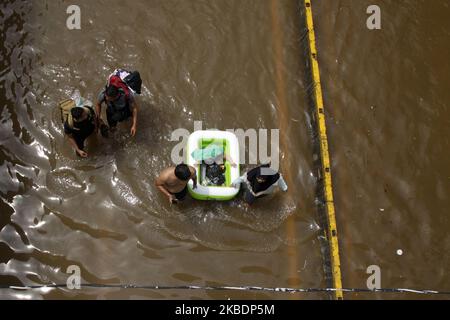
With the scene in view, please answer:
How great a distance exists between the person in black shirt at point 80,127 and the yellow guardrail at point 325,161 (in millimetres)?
3020

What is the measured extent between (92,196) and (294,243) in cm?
266

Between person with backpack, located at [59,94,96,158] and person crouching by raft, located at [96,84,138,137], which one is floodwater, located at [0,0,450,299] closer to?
person crouching by raft, located at [96,84,138,137]

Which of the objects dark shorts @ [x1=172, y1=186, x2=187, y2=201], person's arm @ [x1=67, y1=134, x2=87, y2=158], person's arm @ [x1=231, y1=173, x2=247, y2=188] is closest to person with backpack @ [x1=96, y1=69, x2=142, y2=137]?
person's arm @ [x1=67, y1=134, x2=87, y2=158]

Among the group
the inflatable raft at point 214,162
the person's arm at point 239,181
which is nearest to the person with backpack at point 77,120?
the inflatable raft at point 214,162

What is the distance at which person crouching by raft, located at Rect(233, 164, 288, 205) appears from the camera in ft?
16.6

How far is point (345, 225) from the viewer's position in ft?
18.5

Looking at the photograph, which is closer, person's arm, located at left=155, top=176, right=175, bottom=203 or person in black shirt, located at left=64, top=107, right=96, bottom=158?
person in black shirt, located at left=64, top=107, right=96, bottom=158

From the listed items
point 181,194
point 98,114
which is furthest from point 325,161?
point 98,114

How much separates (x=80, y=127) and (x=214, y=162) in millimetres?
1655

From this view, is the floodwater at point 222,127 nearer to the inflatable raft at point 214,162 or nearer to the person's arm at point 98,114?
the inflatable raft at point 214,162

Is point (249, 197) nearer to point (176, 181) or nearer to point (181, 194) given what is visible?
point (181, 194)

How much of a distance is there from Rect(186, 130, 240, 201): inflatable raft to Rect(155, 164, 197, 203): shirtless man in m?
0.17

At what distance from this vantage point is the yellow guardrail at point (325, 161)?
529 centimetres

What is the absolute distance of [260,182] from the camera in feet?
16.6
